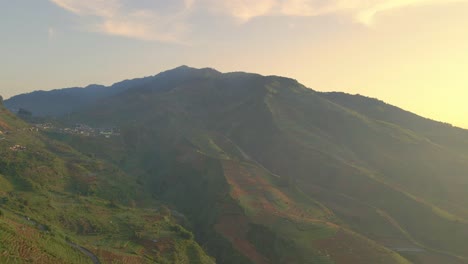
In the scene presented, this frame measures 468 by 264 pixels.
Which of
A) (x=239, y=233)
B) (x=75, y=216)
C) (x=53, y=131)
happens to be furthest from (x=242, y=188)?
(x=53, y=131)

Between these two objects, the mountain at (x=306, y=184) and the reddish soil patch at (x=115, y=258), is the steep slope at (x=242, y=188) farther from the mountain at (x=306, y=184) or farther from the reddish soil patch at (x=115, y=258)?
the reddish soil patch at (x=115, y=258)

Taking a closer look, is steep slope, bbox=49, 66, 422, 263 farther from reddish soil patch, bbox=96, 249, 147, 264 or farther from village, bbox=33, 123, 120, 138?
reddish soil patch, bbox=96, 249, 147, 264

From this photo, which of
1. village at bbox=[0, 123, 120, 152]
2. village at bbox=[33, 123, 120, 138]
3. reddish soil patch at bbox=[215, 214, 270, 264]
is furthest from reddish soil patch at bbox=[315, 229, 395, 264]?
village at bbox=[33, 123, 120, 138]

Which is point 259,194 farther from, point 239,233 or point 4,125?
point 4,125

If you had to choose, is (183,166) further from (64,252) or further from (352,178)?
(64,252)

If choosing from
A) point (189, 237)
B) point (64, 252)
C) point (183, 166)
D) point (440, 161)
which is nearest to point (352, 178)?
point (440, 161)
